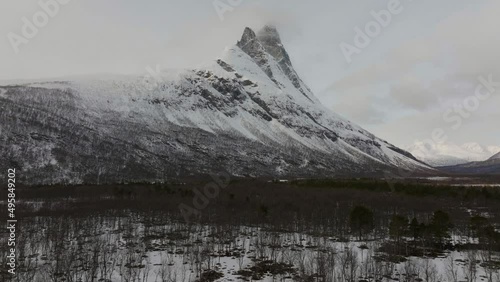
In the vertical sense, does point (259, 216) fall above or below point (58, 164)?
below

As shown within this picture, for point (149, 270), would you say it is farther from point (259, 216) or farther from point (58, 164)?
point (58, 164)

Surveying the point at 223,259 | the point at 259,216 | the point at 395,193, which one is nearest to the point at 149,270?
the point at 223,259

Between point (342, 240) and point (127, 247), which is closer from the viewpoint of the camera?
point (127, 247)

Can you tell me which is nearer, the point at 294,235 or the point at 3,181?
the point at 294,235

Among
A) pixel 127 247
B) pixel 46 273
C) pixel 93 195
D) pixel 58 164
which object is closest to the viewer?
pixel 46 273

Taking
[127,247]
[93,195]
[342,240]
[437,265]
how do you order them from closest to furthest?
[437,265] → [127,247] → [342,240] → [93,195]

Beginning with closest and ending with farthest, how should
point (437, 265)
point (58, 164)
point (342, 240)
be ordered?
1. point (437, 265)
2. point (342, 240)
3. point (58, 164)

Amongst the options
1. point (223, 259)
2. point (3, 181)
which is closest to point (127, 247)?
point (223, 259)

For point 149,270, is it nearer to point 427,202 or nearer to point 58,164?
point 427,202

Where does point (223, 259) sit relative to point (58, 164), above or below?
below
